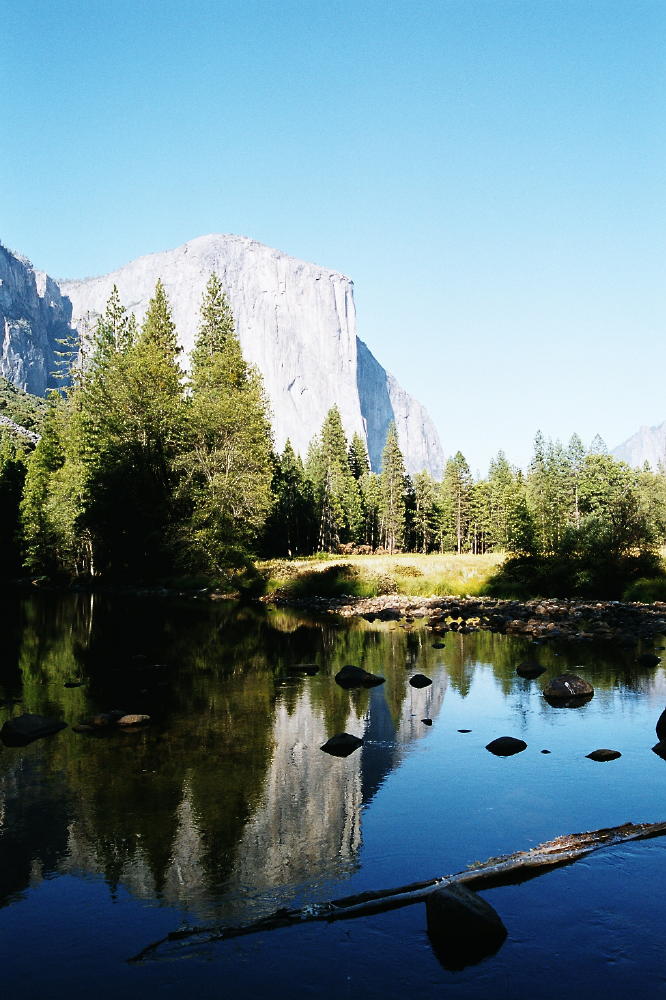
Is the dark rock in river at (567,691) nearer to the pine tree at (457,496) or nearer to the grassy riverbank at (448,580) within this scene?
the grassy riverbank at (448,580)

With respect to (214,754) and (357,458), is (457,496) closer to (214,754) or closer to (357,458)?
(357,458)

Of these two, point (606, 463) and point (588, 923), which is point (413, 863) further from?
point (606, 463)

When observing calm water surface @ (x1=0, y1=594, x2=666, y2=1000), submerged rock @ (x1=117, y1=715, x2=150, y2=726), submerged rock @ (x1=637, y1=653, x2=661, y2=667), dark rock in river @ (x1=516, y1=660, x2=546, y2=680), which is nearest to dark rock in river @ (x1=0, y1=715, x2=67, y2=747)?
calm water surface @ (x1=0, y1=594, x2=666, y2=1000)

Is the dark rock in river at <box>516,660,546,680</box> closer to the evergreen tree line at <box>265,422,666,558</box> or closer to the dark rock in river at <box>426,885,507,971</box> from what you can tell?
the dark rock in river at <box>426,885,507,971</box>

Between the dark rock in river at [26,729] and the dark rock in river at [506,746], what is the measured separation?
8683 millimetres

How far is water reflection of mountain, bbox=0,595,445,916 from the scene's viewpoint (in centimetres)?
827

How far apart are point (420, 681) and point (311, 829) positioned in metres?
10.2

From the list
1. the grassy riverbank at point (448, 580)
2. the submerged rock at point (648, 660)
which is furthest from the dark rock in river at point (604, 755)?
the grassy riverbank at point (448, 580)

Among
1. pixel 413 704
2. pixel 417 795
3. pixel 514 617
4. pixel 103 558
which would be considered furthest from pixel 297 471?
pixel 417 795

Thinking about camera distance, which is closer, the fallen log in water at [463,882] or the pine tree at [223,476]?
the fallen log in water at [463,882]

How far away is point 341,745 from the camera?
13.0m

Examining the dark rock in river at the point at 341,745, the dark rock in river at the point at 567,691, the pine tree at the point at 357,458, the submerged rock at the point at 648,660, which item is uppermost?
the pine tree at the point at 357,458

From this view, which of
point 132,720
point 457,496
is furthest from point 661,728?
point 457,496

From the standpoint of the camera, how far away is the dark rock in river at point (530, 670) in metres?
20.4
